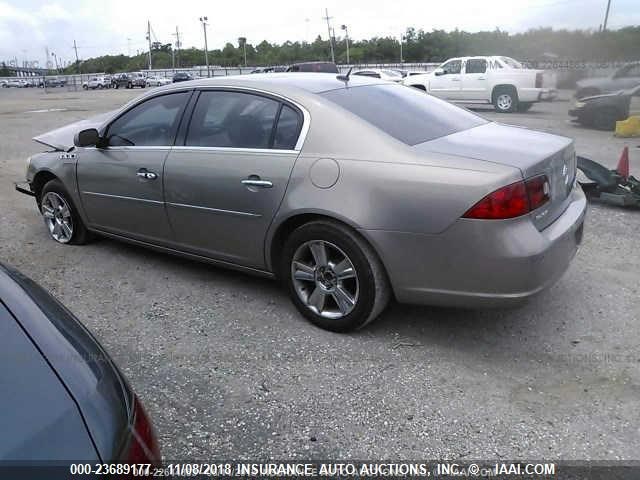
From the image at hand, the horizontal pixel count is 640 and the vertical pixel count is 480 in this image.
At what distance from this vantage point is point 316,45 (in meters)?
90.8

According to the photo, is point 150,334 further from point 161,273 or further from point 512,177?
point 512,177

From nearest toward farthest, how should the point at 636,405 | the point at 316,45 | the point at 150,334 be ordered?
the point at 636,405, the point at 150,334, the point at 316,45

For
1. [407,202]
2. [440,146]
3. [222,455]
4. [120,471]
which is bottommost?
[222,455]

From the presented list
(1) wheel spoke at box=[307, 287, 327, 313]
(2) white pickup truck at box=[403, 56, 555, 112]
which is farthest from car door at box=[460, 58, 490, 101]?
(1) wheel spoke at box=[307, 287, 327, 313]

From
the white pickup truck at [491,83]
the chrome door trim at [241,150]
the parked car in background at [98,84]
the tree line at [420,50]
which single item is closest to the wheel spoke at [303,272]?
the chrome door trim at [241,150]

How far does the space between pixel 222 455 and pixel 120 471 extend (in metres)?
1.25

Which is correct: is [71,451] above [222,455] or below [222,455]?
above

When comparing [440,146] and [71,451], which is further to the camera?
[440,146]

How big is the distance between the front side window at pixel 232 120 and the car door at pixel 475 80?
15806mm

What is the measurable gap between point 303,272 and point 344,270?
1.02ft

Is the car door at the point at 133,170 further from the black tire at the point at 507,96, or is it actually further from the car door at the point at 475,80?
the car door at the point at 475,80

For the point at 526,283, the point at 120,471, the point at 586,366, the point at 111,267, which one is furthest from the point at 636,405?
the point at 111,267

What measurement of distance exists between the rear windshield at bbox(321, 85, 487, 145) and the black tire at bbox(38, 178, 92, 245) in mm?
2649

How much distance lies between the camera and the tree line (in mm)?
22312
